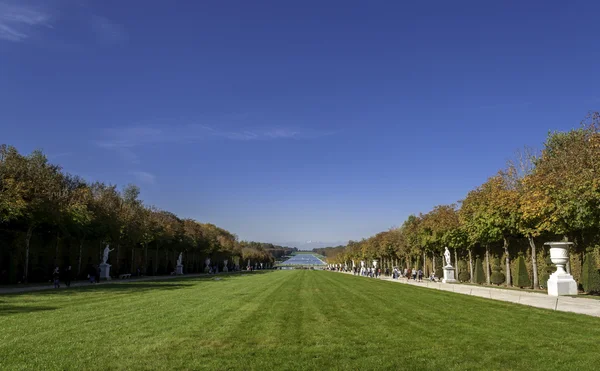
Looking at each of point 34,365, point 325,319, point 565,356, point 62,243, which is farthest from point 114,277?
point 565,356

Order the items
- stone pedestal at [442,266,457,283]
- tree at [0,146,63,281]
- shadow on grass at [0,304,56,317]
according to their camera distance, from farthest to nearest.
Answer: stone pedestal at [442,266,457,283]
tree at [0,146,63,281]
shadow on grass at [0,304,56,317]

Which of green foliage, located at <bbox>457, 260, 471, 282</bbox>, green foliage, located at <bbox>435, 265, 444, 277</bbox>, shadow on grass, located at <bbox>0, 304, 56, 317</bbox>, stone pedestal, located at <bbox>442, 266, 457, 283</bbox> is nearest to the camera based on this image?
shadow on grass, located at <bbox>0, 304, 56, 317</bbox>

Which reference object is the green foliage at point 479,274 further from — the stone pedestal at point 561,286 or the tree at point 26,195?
the tree at point 26,195

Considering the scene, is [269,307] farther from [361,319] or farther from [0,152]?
[0,152]

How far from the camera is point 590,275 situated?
26344 mm

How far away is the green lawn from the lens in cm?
880

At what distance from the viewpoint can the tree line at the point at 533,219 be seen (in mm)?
24391

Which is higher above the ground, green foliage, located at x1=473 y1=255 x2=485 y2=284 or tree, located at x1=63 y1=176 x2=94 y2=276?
tree, located at x1=63 y1=176 x2=94 y2=276

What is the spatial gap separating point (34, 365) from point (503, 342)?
1038cm

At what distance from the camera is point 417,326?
44.2 ft

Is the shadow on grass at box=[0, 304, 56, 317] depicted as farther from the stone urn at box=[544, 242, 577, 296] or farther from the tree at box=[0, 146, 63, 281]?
the stone urn at box=[544, 242, 577, 296]

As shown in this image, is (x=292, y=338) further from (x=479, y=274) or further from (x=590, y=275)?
(x=479, y=274)

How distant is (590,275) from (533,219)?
217 inches

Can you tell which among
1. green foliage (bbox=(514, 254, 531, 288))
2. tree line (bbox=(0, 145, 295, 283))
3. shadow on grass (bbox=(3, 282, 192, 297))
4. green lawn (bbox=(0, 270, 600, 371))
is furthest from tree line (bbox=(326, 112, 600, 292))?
tree line (bbox=(0, 145, 295, 283))
